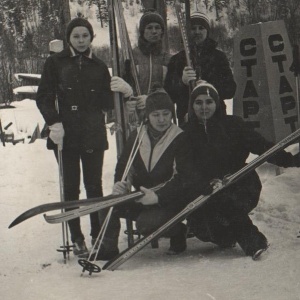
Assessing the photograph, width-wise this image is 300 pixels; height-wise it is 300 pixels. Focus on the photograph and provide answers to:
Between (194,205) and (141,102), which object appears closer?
(194,205)

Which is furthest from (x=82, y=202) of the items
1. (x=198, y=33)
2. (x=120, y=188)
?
(x=198, y=33)

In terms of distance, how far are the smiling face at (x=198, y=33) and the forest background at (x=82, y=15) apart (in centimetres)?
157

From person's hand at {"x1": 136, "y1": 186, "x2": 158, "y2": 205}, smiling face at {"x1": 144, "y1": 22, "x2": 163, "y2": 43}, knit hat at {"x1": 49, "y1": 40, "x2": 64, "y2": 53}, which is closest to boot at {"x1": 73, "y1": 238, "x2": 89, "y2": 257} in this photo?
person's hand at {"x1": 136, "y1": 186, "x2": 158, "y2": 205}

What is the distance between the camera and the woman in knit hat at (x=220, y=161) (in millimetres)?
3217

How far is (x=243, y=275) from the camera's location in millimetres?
2791

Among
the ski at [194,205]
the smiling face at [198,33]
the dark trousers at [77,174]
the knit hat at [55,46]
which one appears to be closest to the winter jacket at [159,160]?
the ski at [194,205]

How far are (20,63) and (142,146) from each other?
7.67 meters

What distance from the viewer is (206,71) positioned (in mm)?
3826

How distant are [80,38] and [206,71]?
884mm

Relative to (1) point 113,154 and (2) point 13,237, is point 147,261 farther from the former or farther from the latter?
(1) point 113,154

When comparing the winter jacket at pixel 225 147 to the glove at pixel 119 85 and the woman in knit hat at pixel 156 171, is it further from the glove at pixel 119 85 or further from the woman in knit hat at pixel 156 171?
the glove at pixel 119 85

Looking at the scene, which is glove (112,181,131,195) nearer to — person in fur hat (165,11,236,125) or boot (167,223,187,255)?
boot (167,223,187,255)

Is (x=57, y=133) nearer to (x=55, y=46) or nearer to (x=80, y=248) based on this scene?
(x=80, y=248)

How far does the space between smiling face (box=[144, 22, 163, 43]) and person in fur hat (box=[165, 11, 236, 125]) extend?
0.74 feet
